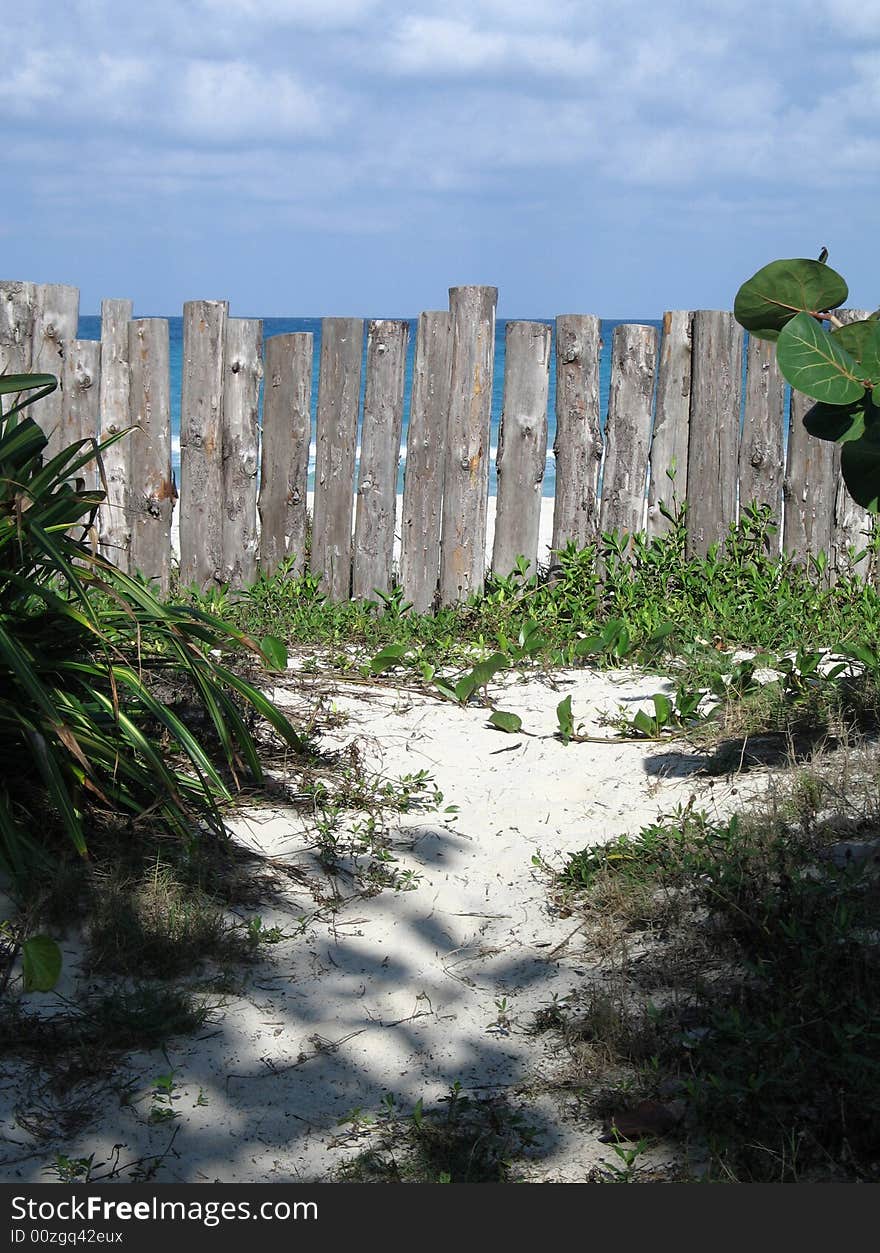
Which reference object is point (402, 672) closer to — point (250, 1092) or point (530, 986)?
point (530, 986)

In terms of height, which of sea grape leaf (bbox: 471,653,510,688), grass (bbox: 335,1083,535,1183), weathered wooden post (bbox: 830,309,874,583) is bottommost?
grass (bbox: 335,1083,535,1183)

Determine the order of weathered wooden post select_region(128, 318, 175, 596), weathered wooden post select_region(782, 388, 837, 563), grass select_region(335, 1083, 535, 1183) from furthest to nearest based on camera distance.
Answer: weathered wooden post select_region(782, 388, 837, 563)
weathered wooden post select_region(128, 318, 175, 596)
grass select_region(335, 1083, 535, 1183)

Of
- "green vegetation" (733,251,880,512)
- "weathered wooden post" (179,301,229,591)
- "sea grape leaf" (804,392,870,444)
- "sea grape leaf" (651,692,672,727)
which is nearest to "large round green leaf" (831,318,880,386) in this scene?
"green vegetation" (733,251,880,512)

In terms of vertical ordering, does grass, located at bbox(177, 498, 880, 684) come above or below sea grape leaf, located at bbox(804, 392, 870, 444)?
below

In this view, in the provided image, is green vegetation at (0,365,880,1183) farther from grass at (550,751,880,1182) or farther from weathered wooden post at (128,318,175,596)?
weathered wooden post at (128,318,175,596)

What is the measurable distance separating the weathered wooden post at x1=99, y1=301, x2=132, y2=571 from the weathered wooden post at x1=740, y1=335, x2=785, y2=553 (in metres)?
3.20

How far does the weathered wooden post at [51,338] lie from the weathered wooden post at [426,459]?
1.79 metres

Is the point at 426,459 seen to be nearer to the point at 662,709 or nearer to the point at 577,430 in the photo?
the point at 577,430

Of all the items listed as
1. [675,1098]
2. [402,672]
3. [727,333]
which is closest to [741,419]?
[727,333]

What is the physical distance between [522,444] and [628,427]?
0.56 meters

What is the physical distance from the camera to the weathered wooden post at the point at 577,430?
5.83 metres

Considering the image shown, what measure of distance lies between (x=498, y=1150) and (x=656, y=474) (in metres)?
4.24

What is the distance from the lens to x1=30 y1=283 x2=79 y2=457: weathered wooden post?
5824 millimetres

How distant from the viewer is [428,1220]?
2.04 meters
